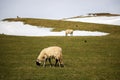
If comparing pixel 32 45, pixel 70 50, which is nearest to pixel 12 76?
pixel 70 50

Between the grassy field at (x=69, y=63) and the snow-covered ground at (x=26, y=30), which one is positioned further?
the snow-covered ground at (x=26, y=30)

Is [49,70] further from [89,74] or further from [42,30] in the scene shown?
[42,30]

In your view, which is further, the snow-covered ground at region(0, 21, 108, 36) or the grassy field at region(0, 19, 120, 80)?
the snow-covered ground at region(0, 21, 108, 36)

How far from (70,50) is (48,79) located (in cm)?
1873

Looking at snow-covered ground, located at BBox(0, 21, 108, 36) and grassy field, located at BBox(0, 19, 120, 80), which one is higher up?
snow-covered ground, located at BBox(0, 21, 108, 36)

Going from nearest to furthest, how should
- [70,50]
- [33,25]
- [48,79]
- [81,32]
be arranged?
[48,79], [70,50], [81,32], [33,25]

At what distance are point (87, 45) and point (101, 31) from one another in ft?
75.8

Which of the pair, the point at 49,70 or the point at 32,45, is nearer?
the point at 49,70

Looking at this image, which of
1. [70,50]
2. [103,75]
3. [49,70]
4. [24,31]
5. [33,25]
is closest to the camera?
[103,75]

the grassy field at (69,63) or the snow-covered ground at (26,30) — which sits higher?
the snow-covered ground at (26,30)

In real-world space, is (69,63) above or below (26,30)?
below

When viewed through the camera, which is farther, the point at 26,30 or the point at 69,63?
the point at 26,30

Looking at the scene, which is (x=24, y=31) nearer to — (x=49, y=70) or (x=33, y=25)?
(x=33, y=25)

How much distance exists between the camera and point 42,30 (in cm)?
6725
